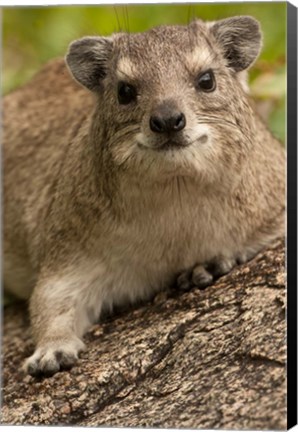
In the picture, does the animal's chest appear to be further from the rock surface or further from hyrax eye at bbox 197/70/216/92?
hyrax eye at bbox 197/70/216/92

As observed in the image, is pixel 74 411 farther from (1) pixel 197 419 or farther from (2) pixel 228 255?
(2) pixel 228 255

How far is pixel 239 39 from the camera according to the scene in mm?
7266

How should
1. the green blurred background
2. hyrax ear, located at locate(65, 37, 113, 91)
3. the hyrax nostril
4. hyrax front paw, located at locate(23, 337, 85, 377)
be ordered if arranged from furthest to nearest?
1. the green blurred background
2. hyrax ear, located at locate(65, 37, 113, 91)
3. hyrax front paw, located at locate(23, 337, 85, 377)
4. the hyrax nostril

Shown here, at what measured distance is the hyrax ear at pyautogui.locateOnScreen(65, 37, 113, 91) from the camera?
7324mm

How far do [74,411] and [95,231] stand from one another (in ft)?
3.83

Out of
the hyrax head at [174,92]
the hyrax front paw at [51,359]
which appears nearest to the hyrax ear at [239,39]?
the hyrax head at [174,92]

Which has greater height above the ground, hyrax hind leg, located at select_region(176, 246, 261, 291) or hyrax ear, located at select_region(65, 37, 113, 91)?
hyrax ear, located at select_region(65, 37, 113, 91)

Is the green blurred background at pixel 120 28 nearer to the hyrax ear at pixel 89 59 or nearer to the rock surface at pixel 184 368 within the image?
the hyrax ear at pixel 89 59

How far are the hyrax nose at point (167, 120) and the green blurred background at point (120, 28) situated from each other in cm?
117

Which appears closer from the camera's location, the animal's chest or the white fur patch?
the white fur patch

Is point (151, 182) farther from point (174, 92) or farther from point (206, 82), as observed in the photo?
point (206, 82)

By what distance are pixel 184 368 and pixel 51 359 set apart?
2.79ft

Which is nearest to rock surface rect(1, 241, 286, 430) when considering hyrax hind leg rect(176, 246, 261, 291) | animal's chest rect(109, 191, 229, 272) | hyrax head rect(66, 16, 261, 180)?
hyrax hind leg rect(176, 246, 261, 291)

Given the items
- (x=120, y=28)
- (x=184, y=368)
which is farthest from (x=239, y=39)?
(x=184, y=368)
